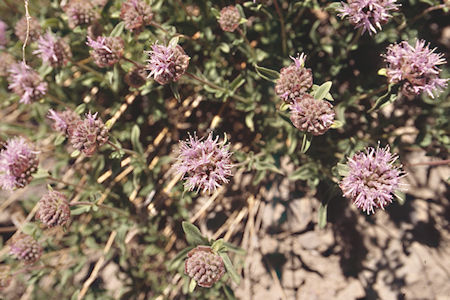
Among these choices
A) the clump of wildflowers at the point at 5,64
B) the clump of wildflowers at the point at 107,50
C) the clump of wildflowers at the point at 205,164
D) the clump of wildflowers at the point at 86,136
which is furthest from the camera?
the clump of wildflowers at the point at 5,64

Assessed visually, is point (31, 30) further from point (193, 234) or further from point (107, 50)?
point (193, 234)

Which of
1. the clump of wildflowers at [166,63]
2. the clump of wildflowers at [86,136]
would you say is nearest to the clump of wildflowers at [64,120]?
the clump of wildflowers at [86,136]

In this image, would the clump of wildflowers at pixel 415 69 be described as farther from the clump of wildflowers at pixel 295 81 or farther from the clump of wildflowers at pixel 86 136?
the clump of wildflowers at pixel 86 136

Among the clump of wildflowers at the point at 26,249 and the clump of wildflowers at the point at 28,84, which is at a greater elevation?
the clump of wildflowers at the point at 28,84

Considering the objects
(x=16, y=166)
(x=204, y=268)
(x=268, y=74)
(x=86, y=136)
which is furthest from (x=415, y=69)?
(x=16, y=166)

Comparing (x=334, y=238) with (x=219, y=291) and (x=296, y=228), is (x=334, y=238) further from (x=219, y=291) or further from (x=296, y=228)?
(x=219, y=291)

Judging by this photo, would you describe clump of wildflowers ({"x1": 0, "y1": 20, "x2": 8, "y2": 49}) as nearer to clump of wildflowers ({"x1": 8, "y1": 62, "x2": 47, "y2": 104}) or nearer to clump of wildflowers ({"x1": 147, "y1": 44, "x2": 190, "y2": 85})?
clump of wildflowers ({"x1": 8, "y1": 62, "x2": 47, "y2": 104})

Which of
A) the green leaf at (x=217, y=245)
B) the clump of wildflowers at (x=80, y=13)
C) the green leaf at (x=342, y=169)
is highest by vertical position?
the clump of wildflowers at (x=80, y=13)
